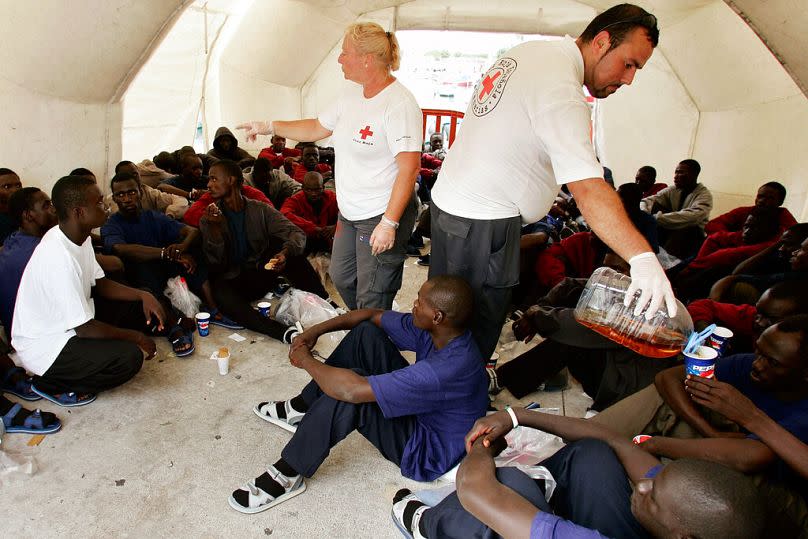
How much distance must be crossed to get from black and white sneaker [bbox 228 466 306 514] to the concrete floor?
3 centimetres

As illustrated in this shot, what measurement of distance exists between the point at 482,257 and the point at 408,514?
0.89 meters

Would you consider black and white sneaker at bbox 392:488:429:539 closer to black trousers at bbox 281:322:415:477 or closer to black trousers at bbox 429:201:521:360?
black trousers at bbox 281:322:415:477

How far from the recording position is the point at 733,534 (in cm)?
91

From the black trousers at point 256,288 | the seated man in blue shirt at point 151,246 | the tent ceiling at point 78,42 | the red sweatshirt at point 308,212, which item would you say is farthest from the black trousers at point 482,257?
the tent ceiling at point 78,42

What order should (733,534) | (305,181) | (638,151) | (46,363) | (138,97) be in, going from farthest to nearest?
1. (638,151)
2. (138,97)
3. (305,181)
4. (46,363)
5. (733,534)

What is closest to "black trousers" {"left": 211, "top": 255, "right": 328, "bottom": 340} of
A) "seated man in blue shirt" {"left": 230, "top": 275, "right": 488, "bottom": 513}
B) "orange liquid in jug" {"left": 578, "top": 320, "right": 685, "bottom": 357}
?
"seated man in blue shirt" {"left": 230, "top": 275, "right": 488, "bottom": 513}

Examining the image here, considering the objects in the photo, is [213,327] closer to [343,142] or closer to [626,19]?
[343,142]

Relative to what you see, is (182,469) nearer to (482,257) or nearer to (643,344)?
(482,257)

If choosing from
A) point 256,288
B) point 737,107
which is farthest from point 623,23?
point 737,107

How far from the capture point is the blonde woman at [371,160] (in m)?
2.06

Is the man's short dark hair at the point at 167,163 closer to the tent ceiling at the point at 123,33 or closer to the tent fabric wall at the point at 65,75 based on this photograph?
the tent fabric wall at the point at 65,75

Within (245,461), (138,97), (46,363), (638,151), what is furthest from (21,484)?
(638,151)

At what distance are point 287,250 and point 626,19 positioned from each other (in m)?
2.33

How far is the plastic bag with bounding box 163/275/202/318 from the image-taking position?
3037mm
